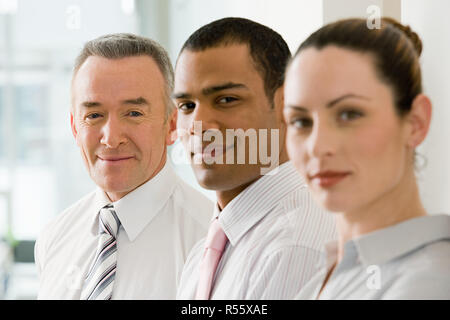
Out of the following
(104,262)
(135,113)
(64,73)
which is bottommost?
(104,262)

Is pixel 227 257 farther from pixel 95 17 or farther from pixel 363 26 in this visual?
pixel 95 17

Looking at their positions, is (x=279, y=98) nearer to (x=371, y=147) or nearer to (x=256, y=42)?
(x=256, y=42)

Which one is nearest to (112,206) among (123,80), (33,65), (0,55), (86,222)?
(86,222)

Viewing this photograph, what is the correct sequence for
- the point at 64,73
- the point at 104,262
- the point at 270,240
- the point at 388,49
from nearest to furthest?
the point at 388,49, the point at 270,240, the point at 104,262, the point at 64,73

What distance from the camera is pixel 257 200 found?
2.15ft

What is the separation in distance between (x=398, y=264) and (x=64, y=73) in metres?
0.95

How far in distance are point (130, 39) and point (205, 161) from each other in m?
0.27

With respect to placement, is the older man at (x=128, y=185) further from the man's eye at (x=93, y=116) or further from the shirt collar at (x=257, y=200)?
the shirt collar at (x=257, y=200)

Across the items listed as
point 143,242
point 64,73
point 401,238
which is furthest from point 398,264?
point 64,73

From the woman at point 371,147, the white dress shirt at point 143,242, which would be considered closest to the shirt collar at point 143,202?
the white dress shirt at point 143,242

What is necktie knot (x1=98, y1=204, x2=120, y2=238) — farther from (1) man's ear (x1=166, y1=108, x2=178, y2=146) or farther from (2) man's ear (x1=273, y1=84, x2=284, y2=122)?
(2) man's ear (x1=273, y1=84, x2=284, y2=122)

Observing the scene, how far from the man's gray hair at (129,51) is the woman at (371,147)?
0.33 metres

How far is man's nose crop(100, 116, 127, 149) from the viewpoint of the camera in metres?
0.78

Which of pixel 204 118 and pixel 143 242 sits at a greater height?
pixel 204 118
